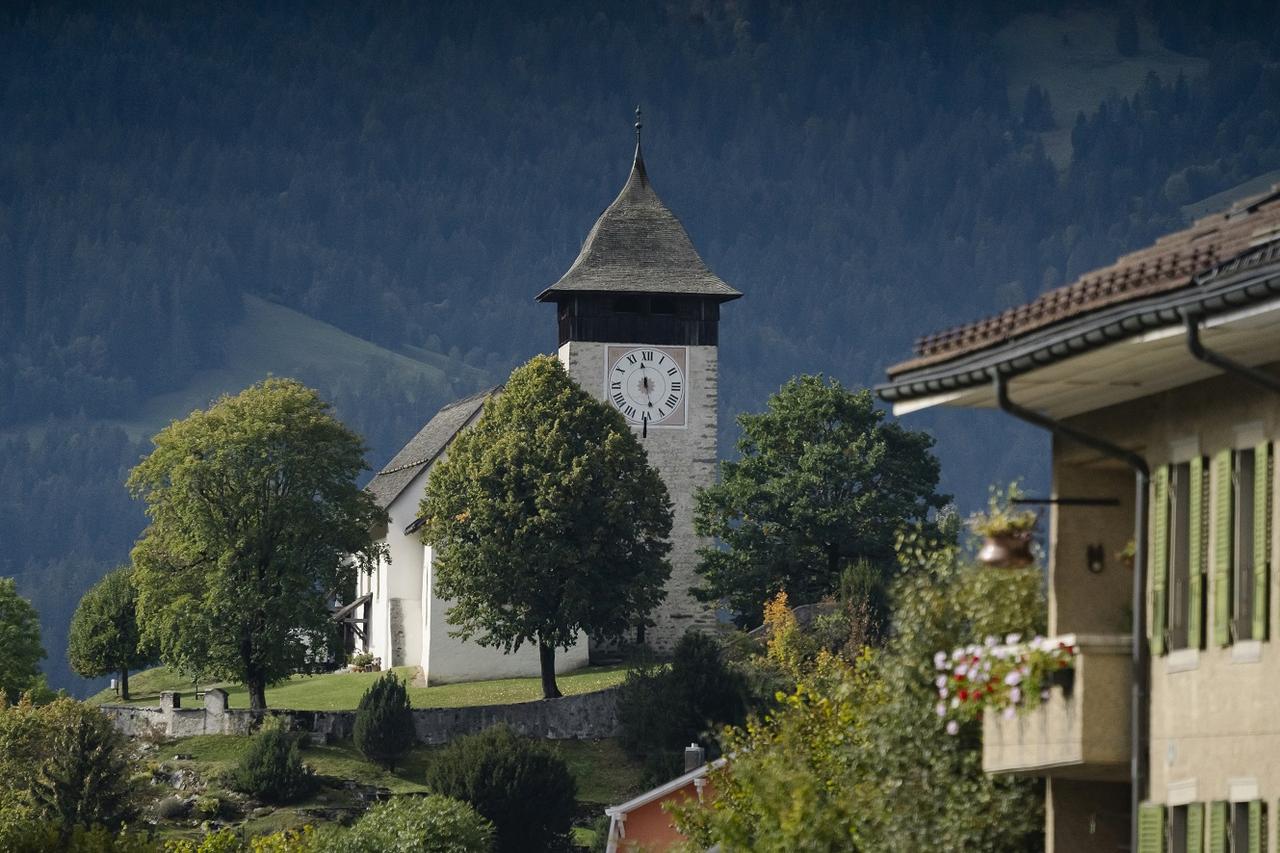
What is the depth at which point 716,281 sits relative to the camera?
93.1m

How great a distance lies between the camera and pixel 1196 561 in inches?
593

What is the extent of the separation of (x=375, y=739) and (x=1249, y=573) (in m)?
57.0

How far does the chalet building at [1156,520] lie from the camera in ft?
46.2

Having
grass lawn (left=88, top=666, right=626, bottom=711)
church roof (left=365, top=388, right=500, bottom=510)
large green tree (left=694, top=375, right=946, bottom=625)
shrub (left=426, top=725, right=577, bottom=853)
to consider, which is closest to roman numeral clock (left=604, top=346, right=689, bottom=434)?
church roof (left=365, top=388, right=500, bottom=510)

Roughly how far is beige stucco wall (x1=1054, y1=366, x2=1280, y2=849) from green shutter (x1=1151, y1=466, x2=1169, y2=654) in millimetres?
108

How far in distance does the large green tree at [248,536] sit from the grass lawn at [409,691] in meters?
2.44

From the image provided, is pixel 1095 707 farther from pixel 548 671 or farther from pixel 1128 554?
pixel 548 671

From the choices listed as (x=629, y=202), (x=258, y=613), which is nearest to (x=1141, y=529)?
(x=258, y=613)

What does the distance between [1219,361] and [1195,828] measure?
2.63 meters

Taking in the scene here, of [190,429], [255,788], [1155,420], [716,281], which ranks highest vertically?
[716,281]

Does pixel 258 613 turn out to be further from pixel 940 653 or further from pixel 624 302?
pixel 940 653

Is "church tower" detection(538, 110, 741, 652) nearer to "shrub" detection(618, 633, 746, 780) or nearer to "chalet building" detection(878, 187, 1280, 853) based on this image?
"shrub" detection(618, 633, 746, 780)

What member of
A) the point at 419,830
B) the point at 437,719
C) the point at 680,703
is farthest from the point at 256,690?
the point at 419,830

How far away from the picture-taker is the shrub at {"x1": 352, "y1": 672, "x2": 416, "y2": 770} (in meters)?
70.4
